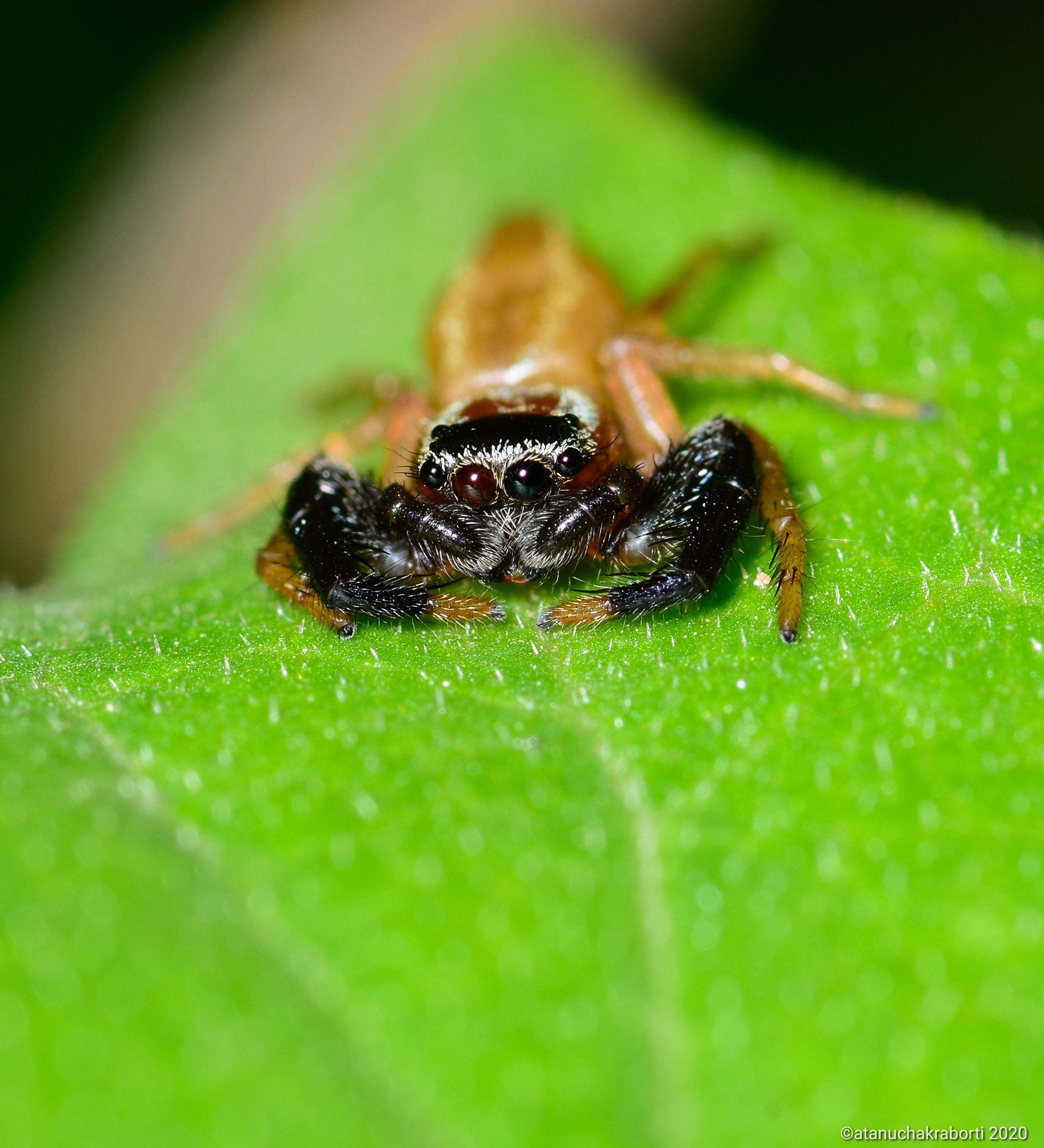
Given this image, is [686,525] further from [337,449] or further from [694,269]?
[694,269]

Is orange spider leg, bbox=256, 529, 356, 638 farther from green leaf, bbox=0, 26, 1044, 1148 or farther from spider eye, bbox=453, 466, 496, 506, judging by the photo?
spider eye, bbox=453, 466, 496, 506

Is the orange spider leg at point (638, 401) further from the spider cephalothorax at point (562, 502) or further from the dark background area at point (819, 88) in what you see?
the dark background area at point (819, 88)

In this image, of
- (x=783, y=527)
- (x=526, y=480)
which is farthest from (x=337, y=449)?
(x=783, y=527)

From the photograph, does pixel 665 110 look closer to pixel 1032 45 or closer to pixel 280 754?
pixel 1032 45

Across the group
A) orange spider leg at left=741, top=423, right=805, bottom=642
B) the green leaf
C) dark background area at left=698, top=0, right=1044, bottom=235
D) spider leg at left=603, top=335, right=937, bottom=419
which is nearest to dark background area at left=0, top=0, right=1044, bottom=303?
dark background area at left=698, top=0, right=1044, bottom=235

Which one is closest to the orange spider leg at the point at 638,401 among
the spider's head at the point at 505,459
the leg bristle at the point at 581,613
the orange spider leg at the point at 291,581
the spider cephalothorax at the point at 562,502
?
the spider cephalothorax at the point at 562,502

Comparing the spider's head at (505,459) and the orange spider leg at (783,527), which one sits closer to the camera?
the orange spider leg at (783,527)
